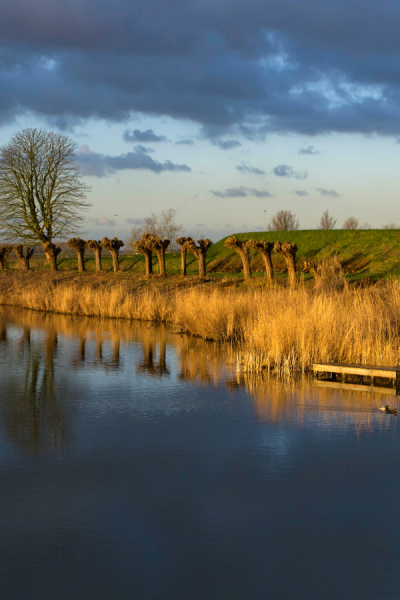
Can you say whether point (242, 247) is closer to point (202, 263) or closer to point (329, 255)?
point (202, 263)

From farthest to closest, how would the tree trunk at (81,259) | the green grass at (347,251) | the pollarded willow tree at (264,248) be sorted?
the tree trunk at (81,259), the green grass at (347,251), the pollarded willow tree at (264,248)

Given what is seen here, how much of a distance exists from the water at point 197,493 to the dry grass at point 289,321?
6.88ft

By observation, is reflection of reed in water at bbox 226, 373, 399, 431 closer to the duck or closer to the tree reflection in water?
the tree reflection in water

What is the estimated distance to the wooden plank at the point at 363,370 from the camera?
41.0ft

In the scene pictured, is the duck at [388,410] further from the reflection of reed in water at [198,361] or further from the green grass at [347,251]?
the green grass at [347,251]

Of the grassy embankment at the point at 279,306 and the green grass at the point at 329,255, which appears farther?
the green grass at the point at 329,255

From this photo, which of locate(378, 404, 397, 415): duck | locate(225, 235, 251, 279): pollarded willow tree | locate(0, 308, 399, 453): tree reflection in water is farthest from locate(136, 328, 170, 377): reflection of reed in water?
locate(225, 235, 251, 279): pollarded willow tree

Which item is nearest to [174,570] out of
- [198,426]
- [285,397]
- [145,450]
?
[145,450]

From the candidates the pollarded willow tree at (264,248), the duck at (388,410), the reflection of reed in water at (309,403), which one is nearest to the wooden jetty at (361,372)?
the reflection of reed in water at (309,403)

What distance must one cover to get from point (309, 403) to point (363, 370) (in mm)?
2230

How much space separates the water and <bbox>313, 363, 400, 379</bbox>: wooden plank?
102 cm

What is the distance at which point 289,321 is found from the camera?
14891 millimetres

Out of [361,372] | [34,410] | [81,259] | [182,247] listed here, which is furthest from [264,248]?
[34,410]

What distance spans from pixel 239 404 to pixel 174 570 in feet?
19.3
